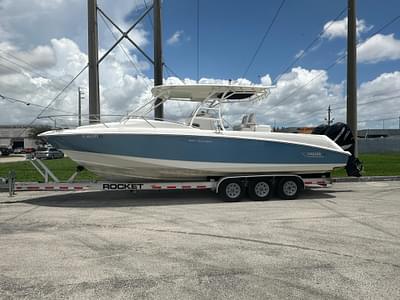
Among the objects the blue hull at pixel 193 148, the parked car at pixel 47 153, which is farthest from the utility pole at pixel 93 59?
the blue hull at pixel 193 148

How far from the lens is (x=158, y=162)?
8672 mm

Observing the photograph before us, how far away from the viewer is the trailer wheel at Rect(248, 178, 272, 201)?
9327 mm

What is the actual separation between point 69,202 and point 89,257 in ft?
15.6

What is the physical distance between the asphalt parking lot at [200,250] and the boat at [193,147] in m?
0.97

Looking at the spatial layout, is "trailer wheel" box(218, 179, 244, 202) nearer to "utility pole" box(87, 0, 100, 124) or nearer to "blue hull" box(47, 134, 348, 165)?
"blue hull" box(47, 134, 348, 165)

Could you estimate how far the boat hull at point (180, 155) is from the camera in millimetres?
8500

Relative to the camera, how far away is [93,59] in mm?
12367

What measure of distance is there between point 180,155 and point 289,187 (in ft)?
10.4

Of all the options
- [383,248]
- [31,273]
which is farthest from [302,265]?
[31,273]

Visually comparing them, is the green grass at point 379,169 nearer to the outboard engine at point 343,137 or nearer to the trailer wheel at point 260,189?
the outboard engine at point 343,137

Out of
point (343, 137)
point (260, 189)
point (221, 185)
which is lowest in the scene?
point (260, 189)

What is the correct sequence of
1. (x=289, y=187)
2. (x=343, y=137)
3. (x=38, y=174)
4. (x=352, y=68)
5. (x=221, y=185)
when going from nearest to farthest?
1. (x=221, y=185)
2. (x=289, y=187)
3. (x=343, y=137)
4. (x=352, y=68)
5. (x=38, y=174)

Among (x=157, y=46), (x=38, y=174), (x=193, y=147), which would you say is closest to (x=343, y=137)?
(x=193, y=147)

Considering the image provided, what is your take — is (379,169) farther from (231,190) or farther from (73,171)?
(73,171)
